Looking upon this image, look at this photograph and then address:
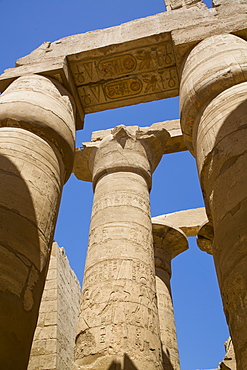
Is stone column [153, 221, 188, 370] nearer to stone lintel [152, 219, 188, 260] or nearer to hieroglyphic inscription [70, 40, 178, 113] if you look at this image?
stone lintel [152, 219, 188, 260]

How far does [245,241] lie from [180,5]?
18.7 ft

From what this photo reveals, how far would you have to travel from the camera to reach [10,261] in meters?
3.05

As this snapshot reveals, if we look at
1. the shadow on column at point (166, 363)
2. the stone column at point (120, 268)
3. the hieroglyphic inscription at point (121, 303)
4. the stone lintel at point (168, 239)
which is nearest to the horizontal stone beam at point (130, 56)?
the stone column at point (120, 268)

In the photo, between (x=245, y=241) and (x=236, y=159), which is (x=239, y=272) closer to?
(x=245, y=241)

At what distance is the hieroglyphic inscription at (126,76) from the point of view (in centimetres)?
635

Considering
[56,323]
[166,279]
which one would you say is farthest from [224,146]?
[166,279]

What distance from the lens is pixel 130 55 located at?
6.37 m

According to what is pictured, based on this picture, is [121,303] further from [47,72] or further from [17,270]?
[47,72]

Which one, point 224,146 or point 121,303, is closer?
point 224,146

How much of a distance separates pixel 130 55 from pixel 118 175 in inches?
101

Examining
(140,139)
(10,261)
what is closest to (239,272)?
(10,261)

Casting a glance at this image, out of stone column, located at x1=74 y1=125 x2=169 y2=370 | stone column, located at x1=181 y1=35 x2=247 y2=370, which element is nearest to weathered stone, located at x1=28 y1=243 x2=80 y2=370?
stone column, located at x1=74 y1=125 x2=169 y2=370

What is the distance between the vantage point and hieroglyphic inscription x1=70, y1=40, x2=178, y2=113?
6352mm

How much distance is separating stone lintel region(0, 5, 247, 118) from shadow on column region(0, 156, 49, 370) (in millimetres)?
3069
